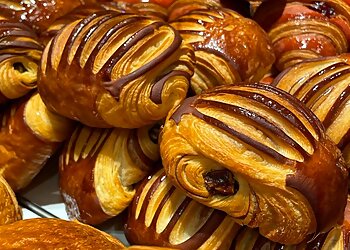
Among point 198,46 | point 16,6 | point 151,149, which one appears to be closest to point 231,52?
point 198,46

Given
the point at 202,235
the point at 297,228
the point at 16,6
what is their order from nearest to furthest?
1. the point at 297,228
2. the point at 202,235
3. the point at 16,6

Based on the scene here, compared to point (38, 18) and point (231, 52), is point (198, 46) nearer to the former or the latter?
point (231, 52)

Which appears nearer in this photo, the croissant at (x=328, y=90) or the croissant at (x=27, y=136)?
the croissant at (x=328, y=90)

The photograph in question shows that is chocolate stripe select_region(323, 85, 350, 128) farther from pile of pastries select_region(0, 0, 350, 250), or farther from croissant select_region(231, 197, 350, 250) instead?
croissant select_region(231, 197, 350, 250)

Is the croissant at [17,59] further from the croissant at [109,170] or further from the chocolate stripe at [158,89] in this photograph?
the chocolate stripe at [158,89]

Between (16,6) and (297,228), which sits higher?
(16,6)

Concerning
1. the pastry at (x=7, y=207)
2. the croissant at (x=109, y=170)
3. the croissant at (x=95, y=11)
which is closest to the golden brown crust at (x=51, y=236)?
the pastry at (x=7, y=207)

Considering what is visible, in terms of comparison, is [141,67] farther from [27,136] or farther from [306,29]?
[306,29]
